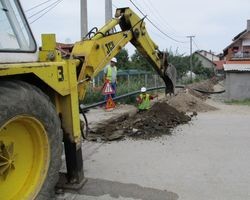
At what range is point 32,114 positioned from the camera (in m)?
4.01

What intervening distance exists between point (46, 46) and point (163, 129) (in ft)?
15.5

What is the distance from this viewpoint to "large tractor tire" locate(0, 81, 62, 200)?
149 inches

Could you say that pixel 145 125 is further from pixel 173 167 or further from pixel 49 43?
pixel 49 43

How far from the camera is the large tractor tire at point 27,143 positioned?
12.4ft

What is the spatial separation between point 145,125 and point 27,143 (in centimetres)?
500

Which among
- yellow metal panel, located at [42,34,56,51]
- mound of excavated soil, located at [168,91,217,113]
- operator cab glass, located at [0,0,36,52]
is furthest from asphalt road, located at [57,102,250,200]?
mound of excavated soil, located at [168,91,217,113]

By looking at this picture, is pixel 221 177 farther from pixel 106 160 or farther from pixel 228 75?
pixel 228 75

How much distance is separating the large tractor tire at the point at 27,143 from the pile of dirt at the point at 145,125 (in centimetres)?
391

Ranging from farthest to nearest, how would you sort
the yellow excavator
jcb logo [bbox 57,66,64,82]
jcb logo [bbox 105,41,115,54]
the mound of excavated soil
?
the mound of excavated soil, jcb logo [bbox 105,41,115,54], jcb logo [bbox 57,66,64,82], the yellow excavator

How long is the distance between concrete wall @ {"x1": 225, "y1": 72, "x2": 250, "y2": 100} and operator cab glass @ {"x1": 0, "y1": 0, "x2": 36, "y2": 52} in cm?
1393

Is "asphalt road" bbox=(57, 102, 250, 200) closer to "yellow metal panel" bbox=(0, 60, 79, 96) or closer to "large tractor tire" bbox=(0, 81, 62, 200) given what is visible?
"large tractor tire" bbox=(0, 81, 62, 200)

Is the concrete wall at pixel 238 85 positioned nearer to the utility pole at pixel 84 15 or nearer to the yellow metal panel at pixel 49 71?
the utility pole at pixel 84 15

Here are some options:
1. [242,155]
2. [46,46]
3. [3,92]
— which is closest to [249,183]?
[242,155]

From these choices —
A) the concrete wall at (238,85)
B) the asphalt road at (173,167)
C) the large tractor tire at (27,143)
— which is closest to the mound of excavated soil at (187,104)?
the asphalt road at (173,167)
